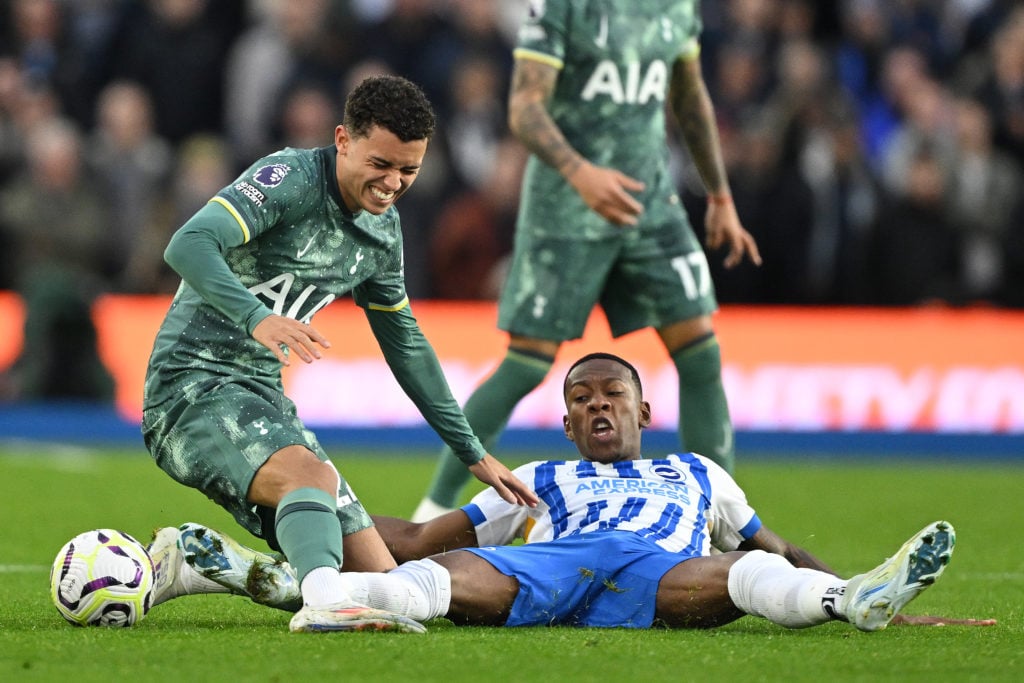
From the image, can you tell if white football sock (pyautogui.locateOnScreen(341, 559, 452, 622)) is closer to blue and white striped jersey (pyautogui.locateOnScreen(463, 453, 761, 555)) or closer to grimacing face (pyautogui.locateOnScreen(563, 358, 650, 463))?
blue and white striped jersey (pyautogui.locateOnScreen(463, 453, 761, 555))

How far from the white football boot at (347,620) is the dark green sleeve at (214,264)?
0.82 metres

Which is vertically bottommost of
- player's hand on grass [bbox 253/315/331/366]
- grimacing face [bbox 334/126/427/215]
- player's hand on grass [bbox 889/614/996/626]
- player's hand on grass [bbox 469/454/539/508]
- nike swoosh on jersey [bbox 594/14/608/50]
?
player's hand on grass [bbox 889/614/996/626]

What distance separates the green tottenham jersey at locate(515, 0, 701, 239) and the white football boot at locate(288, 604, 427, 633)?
9.15ft

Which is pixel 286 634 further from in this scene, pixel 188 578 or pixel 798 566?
pixel 798 566

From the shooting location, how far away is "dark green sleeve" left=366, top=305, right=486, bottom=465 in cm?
573

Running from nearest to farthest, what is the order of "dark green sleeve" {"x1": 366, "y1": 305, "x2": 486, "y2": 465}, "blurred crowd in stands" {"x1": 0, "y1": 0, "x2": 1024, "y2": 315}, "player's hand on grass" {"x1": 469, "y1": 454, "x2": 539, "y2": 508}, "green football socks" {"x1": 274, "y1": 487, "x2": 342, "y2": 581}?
"green football socks" {"x1": 274, "y1": 487, "x2": 342, "y2": 581} < "player's hand on grass" {"x1": 469, "y1": 454, "x2": 539, "y2": 508} < "dark green sleeve" {"x1": 366, "y1": 305, "x2": 486, "y2": 465} < "blurred crowd in stands" {"x1": 0, "y1": 0, "x2": 1024, "y2": 315}

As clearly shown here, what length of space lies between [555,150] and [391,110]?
170cm

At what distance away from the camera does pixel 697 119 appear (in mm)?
7660

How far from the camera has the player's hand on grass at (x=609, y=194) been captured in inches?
260

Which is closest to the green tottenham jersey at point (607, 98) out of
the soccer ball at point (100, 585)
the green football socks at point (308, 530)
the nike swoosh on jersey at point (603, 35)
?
the nike swoosh on jersey at point (603, 35)

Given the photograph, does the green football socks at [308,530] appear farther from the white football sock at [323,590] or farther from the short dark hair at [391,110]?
the short dark hair at [391,110]

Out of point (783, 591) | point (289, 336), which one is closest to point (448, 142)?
point (783, 591)

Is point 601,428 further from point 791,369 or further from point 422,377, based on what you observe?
point 791,369

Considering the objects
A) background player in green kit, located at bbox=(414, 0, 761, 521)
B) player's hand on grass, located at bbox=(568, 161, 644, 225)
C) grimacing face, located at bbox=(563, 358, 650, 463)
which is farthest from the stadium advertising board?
grimacing face, located at bbox=(563, 358, 650, 463)
